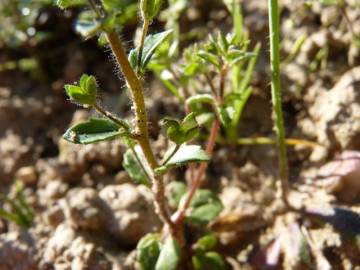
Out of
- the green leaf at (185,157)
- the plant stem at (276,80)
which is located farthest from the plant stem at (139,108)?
the plant stem at (276,80)

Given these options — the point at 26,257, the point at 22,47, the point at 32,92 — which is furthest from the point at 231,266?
the point at 22,47

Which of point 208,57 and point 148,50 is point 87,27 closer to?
point 148,50

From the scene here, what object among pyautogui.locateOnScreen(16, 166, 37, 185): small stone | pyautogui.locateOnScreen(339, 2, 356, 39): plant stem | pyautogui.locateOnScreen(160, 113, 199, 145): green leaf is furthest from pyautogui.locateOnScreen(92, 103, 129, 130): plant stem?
pyautogui.locateOnScreen(339, 2, 356, 39): plant stem

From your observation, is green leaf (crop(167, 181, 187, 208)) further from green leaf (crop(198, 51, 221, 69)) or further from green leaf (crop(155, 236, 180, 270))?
green leaf (crop(198, 51, 221, 69))

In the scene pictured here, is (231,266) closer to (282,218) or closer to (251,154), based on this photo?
(282,218)

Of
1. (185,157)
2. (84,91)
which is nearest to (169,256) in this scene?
(185,157)

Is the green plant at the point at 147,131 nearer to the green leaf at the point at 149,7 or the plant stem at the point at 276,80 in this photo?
the green leaf at the point at 149,7
